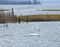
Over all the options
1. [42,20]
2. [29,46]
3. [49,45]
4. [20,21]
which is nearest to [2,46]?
[29,46]

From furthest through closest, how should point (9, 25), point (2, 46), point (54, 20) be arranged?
point (54, 20) → point (9, 25) → point (2, 46)

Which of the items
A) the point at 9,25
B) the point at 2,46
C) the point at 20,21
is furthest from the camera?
the point at 20,21

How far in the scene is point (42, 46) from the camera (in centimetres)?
2108

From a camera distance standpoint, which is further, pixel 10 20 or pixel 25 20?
pixel 25 20

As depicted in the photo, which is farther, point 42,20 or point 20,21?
point 42,20

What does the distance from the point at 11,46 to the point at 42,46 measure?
245cm

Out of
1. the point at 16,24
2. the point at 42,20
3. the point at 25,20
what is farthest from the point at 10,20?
the point at 42,20

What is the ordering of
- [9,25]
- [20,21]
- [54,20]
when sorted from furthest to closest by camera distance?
[54,20], [20,21], [9,25]

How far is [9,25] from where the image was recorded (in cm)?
3825

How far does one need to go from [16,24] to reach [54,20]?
8939 mm

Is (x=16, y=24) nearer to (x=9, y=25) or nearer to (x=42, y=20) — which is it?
(x=9, y=25)

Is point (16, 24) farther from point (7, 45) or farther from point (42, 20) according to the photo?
point (7, 45)

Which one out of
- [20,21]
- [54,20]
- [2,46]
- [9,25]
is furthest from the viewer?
[54,20]

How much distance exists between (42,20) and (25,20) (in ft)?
10.9
